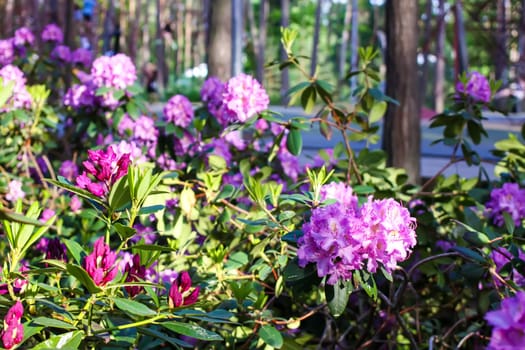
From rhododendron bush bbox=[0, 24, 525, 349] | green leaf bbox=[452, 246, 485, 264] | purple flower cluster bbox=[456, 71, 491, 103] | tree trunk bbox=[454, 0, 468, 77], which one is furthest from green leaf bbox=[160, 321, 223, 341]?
tree trunk bbox=[454, 0, 468, 77]

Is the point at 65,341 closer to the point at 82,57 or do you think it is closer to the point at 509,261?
the point at 509,261

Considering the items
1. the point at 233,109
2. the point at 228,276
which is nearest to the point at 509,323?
the point at 228,276

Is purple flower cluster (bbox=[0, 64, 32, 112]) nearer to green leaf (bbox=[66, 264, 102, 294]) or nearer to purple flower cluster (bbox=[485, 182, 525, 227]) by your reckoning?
purple flower cluster (bbox=[485, 182, 525, 227])

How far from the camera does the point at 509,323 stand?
894 millimetres

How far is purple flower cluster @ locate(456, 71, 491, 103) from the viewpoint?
3.00 metres

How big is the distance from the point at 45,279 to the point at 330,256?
3.66 ft

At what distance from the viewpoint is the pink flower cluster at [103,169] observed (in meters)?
1.48

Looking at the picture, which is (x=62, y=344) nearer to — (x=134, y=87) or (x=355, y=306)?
(x=355, y=306)

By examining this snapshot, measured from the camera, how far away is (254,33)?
30.7 metres

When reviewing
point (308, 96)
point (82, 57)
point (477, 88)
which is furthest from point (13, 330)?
point (82, 57)

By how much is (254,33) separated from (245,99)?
28.5 m

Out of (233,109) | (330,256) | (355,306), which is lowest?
(355,306)

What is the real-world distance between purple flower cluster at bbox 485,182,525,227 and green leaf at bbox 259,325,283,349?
1174 mm

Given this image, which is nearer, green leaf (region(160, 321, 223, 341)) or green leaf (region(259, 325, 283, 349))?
green leaf (region(160, 321, 223, 341))
